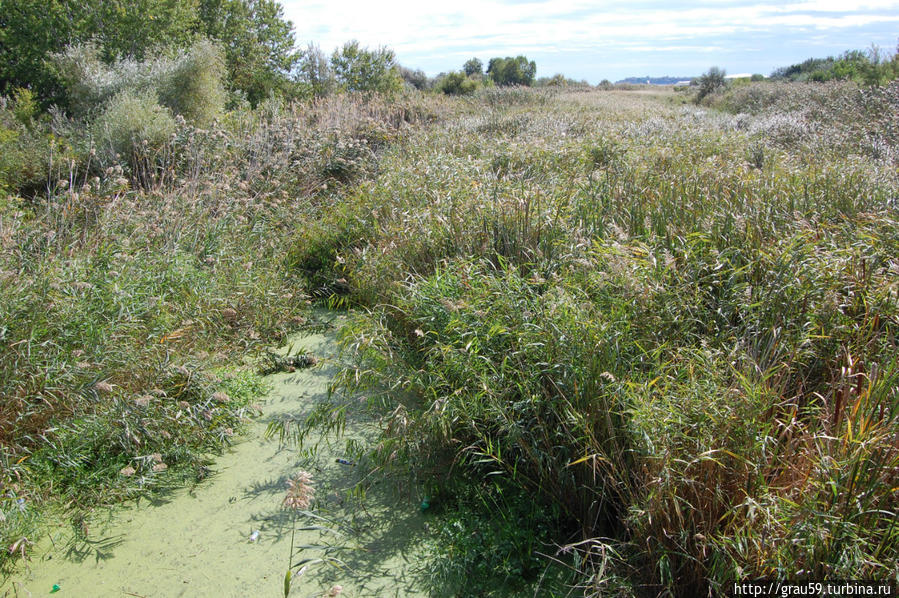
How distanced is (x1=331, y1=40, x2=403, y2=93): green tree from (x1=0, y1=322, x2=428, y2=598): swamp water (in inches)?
536

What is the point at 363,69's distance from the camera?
1529 cm

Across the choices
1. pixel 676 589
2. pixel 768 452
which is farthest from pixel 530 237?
pixel 676 589

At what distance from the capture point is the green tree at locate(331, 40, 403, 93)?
15.1m

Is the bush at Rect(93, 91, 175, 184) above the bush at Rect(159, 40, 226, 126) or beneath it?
beneath

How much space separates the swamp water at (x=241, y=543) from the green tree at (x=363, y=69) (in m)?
13.6

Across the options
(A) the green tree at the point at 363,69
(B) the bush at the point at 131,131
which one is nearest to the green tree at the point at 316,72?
(A) the green tree at the point at 363,69

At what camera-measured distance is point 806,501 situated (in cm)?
190

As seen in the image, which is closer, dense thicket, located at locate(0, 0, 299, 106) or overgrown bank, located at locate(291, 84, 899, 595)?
overgrown bank, located at locate(291, 84, 899, 595)

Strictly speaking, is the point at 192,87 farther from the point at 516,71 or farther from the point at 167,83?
the point at 516,71

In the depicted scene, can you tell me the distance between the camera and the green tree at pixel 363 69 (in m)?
15.1

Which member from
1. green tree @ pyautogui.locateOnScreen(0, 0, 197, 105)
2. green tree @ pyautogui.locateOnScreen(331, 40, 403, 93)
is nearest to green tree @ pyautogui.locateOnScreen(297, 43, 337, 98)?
green tree @ pyautogui.locateOnScreen(331, 40, 403, 93)

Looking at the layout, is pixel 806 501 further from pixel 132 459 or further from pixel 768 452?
pixel 132 459

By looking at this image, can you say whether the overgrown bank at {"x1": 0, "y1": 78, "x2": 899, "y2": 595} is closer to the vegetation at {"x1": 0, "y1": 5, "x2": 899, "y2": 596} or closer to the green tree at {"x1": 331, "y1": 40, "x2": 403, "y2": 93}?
the vegetation at {"x1": 0, "y1": 5, "x2": 899, "y2": 596}

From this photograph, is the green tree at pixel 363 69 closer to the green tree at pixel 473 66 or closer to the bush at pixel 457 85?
the bush at pixel 457 85
